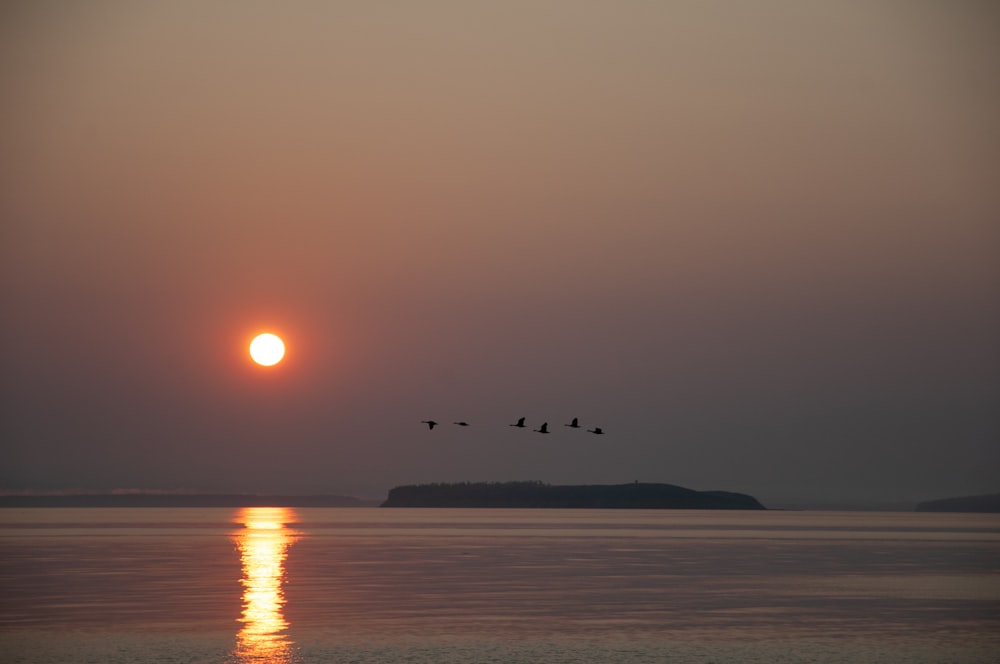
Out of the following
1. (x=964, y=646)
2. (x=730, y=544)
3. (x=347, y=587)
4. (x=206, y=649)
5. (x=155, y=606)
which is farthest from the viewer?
(x=730, y=544)

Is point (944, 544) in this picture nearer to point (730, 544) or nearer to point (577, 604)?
point (730, 544)

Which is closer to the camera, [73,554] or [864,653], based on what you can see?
[864,653]

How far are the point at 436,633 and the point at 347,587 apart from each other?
19.3 meters

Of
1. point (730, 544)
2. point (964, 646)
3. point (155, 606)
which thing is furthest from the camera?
point (730, 544)

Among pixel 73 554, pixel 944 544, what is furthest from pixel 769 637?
pixel 944 544

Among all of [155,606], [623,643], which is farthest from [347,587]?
[623,643]

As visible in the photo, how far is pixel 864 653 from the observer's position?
42.0 metres

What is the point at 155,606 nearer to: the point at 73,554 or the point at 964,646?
the point at 964,646

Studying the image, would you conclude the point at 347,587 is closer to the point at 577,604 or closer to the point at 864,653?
the point at 577,604

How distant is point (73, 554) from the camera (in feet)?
310

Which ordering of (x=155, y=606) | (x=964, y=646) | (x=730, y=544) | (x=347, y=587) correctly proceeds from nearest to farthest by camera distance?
(x=964, y=646), (x=155, y=606), (x=347, y=587), (x=730, y=544)

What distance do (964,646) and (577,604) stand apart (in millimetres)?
17079

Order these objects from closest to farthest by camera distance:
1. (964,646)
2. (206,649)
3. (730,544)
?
(206,649) < (964,646) < (730,544)

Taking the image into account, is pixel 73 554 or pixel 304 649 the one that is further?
pixel 73 554
